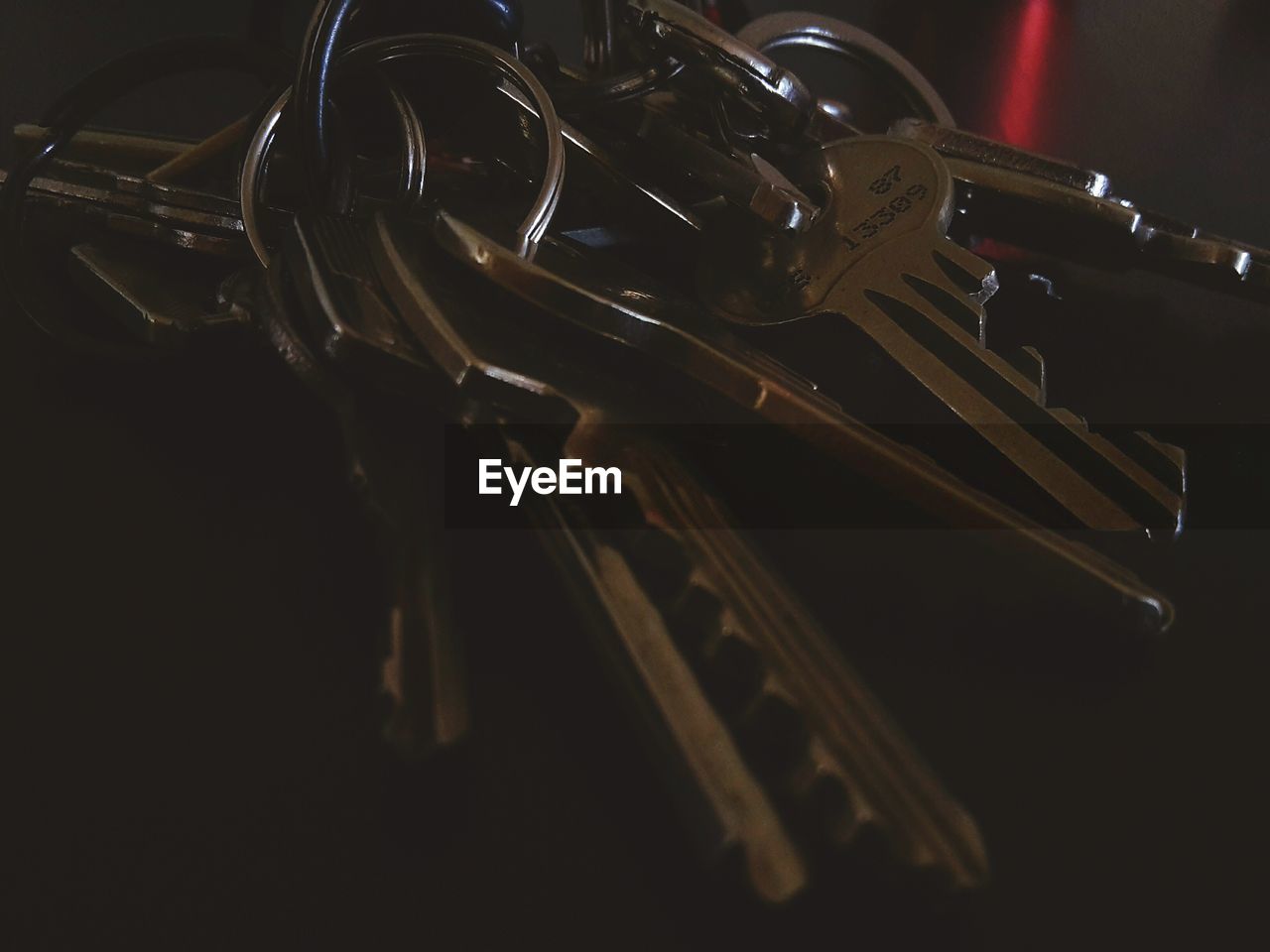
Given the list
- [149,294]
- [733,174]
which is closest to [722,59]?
[733,174]

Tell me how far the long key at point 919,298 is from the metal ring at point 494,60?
0.10m

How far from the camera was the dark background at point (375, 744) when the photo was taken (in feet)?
1.09

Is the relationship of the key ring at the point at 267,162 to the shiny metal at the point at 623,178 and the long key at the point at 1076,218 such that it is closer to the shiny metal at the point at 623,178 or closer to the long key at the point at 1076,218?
the shiny metal at the point at 623,178

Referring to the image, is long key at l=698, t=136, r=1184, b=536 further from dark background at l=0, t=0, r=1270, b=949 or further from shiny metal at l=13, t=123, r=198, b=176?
shiny metal at l=13, t=123, r=198, b=176

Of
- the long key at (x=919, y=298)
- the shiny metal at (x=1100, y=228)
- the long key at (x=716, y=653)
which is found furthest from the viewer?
the shiny metal at (x=1100, y=228)

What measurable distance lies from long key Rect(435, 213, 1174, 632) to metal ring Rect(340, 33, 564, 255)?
0.09m

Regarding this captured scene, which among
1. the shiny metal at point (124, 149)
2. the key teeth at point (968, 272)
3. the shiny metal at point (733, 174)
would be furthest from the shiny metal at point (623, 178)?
the shiny metal at point (124, 149)

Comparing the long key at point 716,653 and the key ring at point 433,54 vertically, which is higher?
the key ring at point 433,54

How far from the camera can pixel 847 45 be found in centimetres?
73

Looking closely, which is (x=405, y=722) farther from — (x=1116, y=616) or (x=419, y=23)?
(x=419, y=23)

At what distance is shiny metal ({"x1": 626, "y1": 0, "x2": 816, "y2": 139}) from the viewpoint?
1.73 ft

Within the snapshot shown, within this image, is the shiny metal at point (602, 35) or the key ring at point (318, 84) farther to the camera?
the shiny metal at point (602, 35)

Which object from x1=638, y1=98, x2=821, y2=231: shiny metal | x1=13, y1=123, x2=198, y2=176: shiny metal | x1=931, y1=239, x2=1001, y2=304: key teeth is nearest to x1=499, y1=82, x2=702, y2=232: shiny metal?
x1=638, y1=98, x2=821, y2=231: shiny metal

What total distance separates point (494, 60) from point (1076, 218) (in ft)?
1.06
